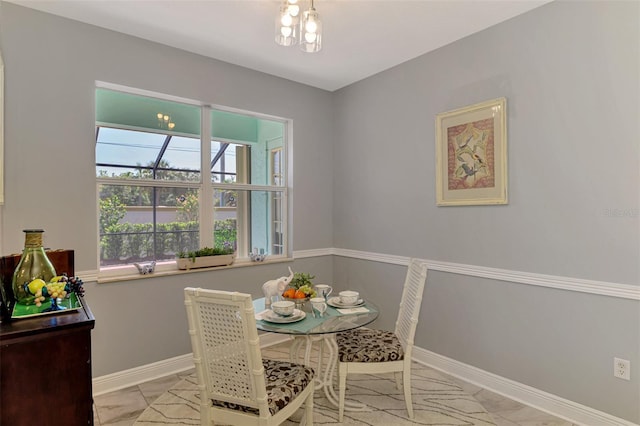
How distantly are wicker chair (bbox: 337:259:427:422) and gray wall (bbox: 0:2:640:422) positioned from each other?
0.75m

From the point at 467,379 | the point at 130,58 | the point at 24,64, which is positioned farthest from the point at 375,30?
the point at 467,379

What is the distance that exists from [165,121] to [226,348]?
2.23 m

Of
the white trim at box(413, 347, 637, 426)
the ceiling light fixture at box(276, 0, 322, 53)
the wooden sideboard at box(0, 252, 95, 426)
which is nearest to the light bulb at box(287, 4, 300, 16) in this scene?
the ceiling light fixture at box(276, 0, 322, 53)

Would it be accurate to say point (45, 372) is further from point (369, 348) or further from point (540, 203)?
point (540, 203)

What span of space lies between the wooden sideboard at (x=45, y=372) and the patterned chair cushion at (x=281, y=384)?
726 millimetres

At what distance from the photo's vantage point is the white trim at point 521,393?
7.43 feet

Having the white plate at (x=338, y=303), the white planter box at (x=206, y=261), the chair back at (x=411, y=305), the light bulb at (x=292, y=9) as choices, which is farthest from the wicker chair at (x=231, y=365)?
the light bulb at (x=292, y=9)

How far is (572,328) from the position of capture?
237 cm

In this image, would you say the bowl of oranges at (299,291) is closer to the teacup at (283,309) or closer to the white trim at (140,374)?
the teacup at (283,309)

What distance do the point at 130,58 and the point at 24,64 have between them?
68cm

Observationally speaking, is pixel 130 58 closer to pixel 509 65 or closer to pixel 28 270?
pixel 28 270

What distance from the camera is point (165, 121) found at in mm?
3182

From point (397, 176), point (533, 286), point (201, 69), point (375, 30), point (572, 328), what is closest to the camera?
point (572, 328)

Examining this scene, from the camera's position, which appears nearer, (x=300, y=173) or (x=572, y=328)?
(x=572, y=328)
